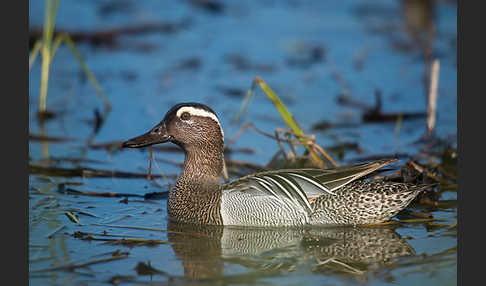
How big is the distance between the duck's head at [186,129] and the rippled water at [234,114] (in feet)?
2.27

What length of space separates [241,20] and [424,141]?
6.36 m

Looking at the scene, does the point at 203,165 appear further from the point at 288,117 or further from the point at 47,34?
the point at 47,34

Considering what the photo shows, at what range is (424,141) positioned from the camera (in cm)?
946

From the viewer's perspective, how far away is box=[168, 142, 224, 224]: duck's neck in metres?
6.94

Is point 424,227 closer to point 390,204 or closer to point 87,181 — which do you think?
point 390,204

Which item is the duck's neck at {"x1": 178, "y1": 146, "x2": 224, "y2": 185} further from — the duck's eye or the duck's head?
the duck's eye

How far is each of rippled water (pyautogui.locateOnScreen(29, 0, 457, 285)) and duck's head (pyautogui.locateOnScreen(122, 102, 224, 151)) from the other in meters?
0.69

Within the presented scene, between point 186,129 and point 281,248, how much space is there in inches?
60.1

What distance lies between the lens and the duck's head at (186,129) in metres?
7.11

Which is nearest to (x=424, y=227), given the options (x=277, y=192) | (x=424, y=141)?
(x=277, y=192)

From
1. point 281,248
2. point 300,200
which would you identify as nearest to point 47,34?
point 300,200

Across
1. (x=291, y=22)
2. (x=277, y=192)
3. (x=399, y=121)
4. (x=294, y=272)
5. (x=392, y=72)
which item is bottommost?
(x=294, y=272)

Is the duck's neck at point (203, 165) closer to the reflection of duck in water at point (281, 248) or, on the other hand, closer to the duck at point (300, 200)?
the duck at point (300, 200)

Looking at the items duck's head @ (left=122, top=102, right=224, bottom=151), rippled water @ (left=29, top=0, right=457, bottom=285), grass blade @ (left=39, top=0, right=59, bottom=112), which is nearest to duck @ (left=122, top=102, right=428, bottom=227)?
rippled water @ (left=29, top=0, right=457, bottom=285)
